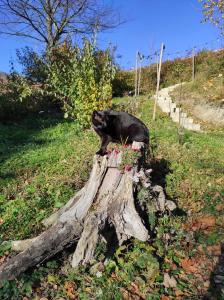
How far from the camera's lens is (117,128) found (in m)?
6.45

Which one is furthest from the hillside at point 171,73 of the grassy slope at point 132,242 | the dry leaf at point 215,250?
the dry leaf at point 215,250

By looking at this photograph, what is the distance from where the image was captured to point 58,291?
4.67m

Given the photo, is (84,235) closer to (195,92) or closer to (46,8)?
(195,92)

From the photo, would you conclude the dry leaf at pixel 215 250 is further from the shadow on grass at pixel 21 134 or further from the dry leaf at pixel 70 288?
the shadow on grass at pixel 21 134

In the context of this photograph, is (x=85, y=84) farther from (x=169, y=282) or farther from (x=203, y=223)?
(x=169, y=282)

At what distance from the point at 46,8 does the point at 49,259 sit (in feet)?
65.8

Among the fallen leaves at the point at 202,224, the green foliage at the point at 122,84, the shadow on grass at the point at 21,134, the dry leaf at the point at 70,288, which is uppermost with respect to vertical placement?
the green foliage at the point at 122,84

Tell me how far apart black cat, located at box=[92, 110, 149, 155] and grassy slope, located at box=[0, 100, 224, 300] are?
1444 millimetres

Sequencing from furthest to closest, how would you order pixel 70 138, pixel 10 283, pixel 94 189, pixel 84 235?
pixel 70 138, pixel 94 189, pixel 84 235, pixel 10 283

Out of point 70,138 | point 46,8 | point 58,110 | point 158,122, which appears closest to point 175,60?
point 46,8

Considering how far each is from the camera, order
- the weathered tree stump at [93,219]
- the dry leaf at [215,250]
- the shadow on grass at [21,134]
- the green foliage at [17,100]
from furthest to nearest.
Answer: the green foliage at [17,100]
the shadow on grass at [21,134]
the dry leaf at [215,250]
the weathered tree stump at [93,219]

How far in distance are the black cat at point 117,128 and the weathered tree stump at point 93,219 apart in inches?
28.6

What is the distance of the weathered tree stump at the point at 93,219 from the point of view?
495 cm

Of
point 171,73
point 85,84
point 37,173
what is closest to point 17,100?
point 85,84
